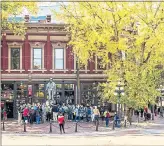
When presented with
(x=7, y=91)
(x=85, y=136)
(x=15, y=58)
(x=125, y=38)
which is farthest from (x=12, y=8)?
(x=7, y=91)

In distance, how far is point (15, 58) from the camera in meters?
43.4

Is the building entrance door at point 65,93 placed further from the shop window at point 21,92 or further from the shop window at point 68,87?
the shop window at point 21,92

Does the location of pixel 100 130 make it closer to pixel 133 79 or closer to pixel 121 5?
pixel 133 79

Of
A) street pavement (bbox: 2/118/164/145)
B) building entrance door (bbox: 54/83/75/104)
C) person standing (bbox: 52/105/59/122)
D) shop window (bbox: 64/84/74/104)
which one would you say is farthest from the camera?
shop window (bbox: 64/84/74/104)

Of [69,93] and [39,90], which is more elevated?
[39,90]

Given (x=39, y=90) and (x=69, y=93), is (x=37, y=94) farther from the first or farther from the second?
(x=69, y=93)

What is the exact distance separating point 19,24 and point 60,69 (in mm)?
9453

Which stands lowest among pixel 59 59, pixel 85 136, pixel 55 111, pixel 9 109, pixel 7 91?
pixel 85 136

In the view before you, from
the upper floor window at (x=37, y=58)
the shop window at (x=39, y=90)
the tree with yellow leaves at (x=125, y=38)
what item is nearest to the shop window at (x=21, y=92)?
the shop window at (x=39, y=90)

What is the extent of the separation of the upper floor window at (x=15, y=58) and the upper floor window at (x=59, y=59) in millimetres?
3769

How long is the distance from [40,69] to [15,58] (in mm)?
2730

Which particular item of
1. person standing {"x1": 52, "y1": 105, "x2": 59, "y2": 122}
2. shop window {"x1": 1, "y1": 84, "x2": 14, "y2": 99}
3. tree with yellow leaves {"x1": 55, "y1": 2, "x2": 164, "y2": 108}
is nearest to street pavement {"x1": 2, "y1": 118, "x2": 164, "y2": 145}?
person standing {"x1": 52, "y1": 105, "x2": 59, "y2": 122}

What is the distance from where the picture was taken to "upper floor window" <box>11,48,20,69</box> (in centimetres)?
4328

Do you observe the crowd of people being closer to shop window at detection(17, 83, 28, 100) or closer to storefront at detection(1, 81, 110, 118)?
storefront at detection(1, 81, 110, 118)
